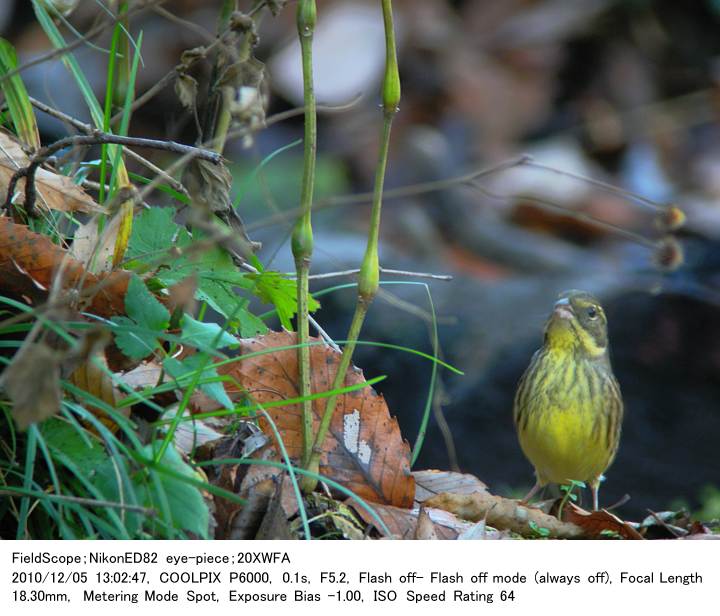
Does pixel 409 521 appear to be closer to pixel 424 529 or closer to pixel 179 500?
pixel 424 529

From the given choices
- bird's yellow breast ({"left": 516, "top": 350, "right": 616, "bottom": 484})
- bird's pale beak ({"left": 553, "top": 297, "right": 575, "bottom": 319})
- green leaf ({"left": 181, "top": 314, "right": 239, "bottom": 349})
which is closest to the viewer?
green leaf ({"left": 181, "top": 314, "right": 239, "bottom": 349})

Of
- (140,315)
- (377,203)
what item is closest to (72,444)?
(140,315)

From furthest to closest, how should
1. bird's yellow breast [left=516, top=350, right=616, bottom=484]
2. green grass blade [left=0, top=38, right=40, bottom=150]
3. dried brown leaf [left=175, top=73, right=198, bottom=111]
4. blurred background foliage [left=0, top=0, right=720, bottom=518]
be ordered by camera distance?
blurred background foliage [left=0, top=0, right=720, bottom=518], bird's yellow breast [left=516, top=350, right=616, bottom=484], green grass blade [left=0, top=38, right=40, bottom=150], dried brown leaf [left=175, top=73, right=198, bottom=111]

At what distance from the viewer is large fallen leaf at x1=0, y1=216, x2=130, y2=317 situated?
219cm

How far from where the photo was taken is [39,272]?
7.36 ft

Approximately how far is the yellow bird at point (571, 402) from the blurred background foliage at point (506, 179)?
54cm

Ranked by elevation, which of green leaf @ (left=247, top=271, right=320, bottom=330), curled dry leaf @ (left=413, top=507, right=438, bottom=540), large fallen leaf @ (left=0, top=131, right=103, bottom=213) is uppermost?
large fallen leaf @ (left=0, top=131, right=103, bottom=213)

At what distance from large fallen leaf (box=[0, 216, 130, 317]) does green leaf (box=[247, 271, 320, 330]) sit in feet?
0.98

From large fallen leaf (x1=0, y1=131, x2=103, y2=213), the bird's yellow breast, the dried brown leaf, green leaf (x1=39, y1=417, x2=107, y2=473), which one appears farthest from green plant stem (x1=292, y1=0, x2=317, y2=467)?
the bird's yellow breast

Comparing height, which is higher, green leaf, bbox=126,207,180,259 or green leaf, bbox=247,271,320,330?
green leaf, bbox=126,207,180,259

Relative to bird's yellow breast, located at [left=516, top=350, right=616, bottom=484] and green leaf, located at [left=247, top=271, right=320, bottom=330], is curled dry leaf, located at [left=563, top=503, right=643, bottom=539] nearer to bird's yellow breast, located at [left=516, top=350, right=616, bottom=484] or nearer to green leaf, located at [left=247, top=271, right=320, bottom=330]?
green leaf, located at [left=247, top=271, right=320, bottom=330]

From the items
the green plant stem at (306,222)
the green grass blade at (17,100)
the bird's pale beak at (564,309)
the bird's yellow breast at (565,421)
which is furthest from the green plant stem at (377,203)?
the bird's pale beak at (564,309)

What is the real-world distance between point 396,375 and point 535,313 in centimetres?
97

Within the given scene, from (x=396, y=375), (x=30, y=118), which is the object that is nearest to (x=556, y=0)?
(x=396, y=375)
